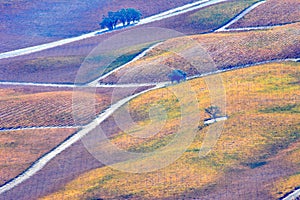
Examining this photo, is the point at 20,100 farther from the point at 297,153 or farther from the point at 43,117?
the point at 297,153

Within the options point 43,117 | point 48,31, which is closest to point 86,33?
point 48,31

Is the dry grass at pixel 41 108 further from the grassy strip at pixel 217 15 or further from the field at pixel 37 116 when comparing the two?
the grassy strip at pixel 217 15

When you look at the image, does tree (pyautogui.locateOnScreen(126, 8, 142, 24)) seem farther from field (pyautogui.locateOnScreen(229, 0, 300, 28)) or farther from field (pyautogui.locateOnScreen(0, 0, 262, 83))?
field (pyautogui.locateOnScreen(229, 0, 300, 28))

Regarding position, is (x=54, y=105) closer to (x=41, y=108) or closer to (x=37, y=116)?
(x=41, y=108)

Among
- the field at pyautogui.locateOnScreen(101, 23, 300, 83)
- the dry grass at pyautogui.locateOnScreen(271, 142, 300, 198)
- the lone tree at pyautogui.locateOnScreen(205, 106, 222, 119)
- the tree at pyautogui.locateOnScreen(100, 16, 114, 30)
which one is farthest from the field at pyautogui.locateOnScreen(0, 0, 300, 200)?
the tree at pyautogui.locateOnScreen(100, 16, 114, 30)

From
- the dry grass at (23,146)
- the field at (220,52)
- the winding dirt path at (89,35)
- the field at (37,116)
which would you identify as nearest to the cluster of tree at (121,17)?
the winding dirt path at (89,35)

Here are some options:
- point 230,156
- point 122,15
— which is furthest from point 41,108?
point 122,15
